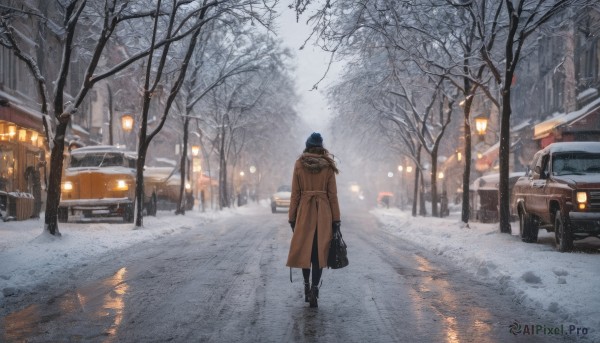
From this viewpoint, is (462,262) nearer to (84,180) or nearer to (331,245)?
(331,245)

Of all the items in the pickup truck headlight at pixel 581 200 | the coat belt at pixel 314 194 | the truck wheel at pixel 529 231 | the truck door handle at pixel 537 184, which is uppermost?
the truck door handle at pixel 537 184

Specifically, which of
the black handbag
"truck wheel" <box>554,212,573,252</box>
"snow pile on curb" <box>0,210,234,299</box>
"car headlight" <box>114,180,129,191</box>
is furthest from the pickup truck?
"car headlight" <box>114,180,129,191</box>

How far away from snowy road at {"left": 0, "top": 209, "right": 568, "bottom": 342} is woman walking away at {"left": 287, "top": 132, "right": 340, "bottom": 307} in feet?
1.70

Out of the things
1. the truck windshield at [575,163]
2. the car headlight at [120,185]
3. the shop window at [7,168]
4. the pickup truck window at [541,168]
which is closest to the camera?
the truck windshield at [575,163]

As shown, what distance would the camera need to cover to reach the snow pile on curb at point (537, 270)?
715 cm

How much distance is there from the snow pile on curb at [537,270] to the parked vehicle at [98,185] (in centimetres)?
1114

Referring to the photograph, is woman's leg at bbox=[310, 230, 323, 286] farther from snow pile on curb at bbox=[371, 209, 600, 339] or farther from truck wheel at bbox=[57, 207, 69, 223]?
truck wheel at bbox=[57, 207, 69, 223]

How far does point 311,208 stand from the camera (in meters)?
7.62

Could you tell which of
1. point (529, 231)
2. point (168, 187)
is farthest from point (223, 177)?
point (529, 231)

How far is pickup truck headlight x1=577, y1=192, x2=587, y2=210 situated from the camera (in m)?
12.4

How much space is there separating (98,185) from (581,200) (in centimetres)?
1614

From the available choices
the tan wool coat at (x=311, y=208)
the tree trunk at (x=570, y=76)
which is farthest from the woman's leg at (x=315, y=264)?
the tree trunk at (x=570, y=76)

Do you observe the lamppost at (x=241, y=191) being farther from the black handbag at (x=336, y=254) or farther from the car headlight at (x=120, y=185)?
the black handbag at (x=336, y=254)

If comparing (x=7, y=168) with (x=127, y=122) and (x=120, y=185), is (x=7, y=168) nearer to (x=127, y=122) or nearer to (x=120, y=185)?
(x=120, y=185)
